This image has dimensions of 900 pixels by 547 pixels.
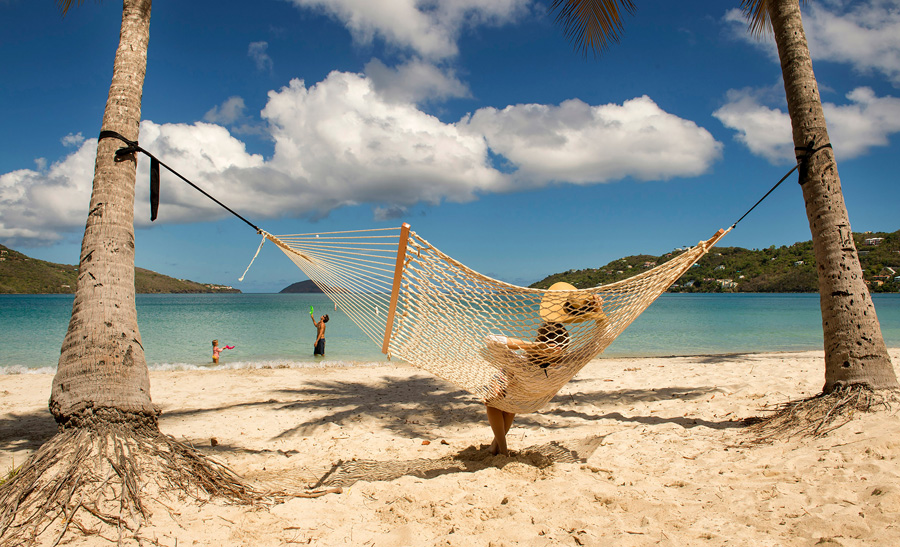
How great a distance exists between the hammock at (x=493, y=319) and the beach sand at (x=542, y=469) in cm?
48

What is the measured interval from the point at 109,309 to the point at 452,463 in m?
1.91

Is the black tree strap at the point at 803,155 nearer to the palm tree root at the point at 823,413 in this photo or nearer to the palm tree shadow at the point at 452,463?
the palm tree root at the point at 823,413

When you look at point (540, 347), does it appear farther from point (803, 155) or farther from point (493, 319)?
point (803, 155)

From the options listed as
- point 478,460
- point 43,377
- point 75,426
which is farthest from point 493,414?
point 43,377

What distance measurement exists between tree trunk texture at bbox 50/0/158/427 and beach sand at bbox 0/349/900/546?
63cm

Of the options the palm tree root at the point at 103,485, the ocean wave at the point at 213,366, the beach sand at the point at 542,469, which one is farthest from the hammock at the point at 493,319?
the ocean wave at the point at 213,366

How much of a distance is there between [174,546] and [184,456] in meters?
0.59

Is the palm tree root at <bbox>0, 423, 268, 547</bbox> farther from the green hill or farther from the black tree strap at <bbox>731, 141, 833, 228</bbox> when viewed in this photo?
the green hill

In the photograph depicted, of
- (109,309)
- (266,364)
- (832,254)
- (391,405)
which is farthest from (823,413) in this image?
(266,364)

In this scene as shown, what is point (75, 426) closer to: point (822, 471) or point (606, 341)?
point (606, 341)

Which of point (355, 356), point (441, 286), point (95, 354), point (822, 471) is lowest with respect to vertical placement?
point (355, 356)

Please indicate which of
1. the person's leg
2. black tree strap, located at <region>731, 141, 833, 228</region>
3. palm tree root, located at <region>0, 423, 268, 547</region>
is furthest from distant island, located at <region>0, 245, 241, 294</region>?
black tree strap, located at <region>731, 141, 833, 228</region>

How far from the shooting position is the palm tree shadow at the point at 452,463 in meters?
2.44

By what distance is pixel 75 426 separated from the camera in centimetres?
199
